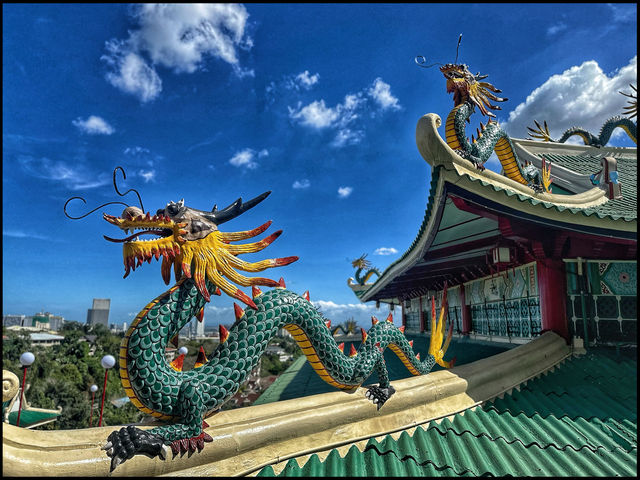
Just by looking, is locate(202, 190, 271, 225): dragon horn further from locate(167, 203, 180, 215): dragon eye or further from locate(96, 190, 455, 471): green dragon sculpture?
locate(167, 203, 180, 215): dragon eye

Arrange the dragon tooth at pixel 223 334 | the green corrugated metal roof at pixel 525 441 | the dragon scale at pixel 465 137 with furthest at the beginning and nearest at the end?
the dragon scale at pixel 465 137
the dragon tooth at pixel 223 334
the green corrugated metal roof at pixel 525 441

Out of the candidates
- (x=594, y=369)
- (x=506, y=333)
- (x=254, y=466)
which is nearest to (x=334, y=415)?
(x=254, y=466)

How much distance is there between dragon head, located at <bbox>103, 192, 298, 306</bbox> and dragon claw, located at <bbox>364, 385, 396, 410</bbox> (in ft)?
4.54

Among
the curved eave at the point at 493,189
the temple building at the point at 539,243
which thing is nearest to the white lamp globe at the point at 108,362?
the temple building at the point at 539,243

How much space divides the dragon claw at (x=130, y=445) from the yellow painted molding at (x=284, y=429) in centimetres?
4

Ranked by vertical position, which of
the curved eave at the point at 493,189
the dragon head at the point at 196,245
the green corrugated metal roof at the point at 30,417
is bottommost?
the green corrugated metal roof at the point at 30,417

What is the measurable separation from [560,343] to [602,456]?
2.45 m

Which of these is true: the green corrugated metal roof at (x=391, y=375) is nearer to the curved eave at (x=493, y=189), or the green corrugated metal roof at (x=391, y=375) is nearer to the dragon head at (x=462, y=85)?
the curved eave at (x=493, y=189)

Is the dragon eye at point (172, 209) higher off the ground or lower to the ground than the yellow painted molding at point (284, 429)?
higher

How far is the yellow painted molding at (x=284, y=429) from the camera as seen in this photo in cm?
234

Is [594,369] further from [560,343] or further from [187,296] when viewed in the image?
[187,296]

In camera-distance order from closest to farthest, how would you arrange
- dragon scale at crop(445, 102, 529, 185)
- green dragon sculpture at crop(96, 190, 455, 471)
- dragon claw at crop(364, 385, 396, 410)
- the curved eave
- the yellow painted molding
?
the yellow painted molding, green dragon sculpture at crop(96, 190, 455, 471), dragon claw at crop(364, 385, 396, 410), the curved eave, dragon scale at crop(445, 102, 529, 185)

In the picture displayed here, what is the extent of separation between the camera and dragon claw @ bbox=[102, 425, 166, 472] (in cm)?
245

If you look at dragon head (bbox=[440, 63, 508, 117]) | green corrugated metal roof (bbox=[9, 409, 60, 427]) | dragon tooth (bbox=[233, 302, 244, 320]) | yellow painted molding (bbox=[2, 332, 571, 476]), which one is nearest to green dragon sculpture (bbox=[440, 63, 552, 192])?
dragon head (bbox=[440, 63, 508, 117])
